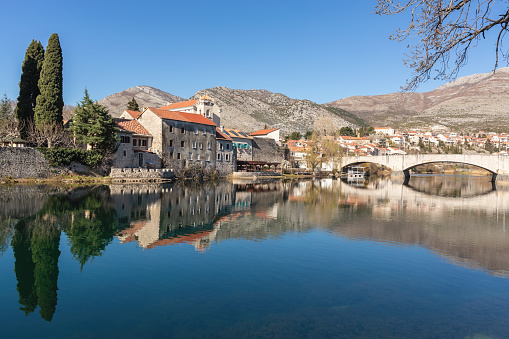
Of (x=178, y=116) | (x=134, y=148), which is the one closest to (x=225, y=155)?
(x=178, y=116)

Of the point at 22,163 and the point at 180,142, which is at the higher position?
the point at 180,142

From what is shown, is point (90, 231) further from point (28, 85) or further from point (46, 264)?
point (28, 85)

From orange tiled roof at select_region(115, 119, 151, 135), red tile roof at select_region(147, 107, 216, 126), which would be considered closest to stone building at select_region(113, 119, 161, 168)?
orange tiled roof at select_region(115, 119, 151, 135)

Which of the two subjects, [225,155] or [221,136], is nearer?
[225,155]

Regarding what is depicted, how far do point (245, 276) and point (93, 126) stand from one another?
4160 centimetres

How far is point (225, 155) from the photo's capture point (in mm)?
70125

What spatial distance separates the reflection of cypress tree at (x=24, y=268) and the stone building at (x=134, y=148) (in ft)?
114

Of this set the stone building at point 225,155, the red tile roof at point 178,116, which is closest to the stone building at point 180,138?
the red tile roof at point 178,116

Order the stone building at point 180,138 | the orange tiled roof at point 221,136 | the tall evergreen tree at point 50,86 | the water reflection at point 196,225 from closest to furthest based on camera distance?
1. the water reflection at point 196,225
2. the tall evergreen tree at point 50,86
3. the stone building at point 180,138
4. the orange tiled roof at point 221,136

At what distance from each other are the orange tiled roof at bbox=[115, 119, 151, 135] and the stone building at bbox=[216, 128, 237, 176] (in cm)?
1453

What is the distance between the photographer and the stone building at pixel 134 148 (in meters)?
52.0

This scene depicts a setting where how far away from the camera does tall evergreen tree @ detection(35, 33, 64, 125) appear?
44138mm

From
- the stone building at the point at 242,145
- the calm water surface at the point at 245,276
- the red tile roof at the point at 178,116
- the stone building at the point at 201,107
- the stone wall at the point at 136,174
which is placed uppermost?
the stone building at the point at 201,107

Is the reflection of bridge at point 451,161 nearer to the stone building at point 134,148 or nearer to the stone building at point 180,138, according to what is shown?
the stone building at point 180,138
